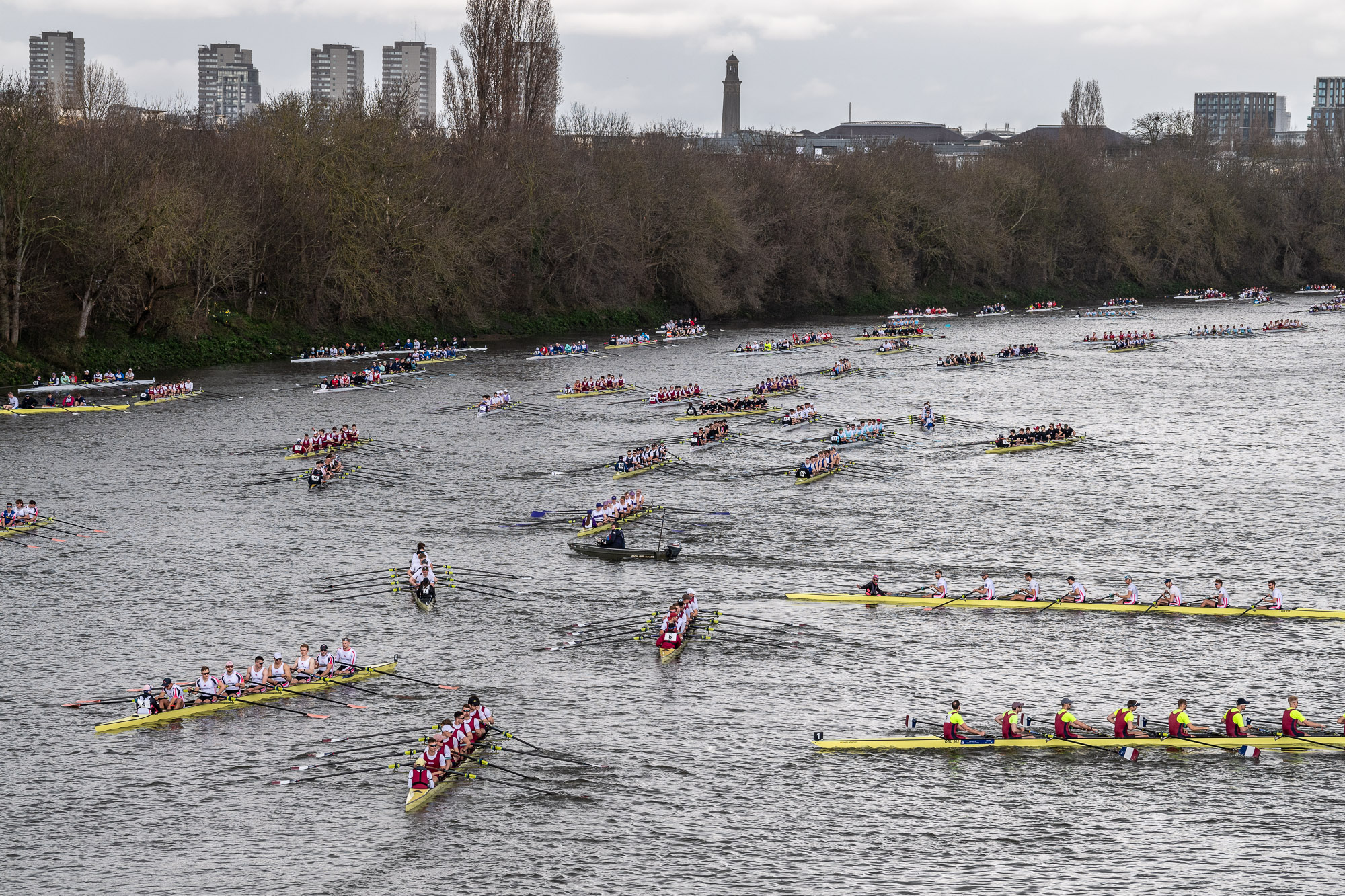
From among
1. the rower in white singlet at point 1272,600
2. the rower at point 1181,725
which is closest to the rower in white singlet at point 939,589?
the rower in white singlet at point 1272,600

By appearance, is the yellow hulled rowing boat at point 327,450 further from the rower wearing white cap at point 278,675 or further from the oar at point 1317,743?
the oar at point 1317,743

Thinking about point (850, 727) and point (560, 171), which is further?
point (560, 171)

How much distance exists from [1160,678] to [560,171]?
233 feet

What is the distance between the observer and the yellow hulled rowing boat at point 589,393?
229 feet

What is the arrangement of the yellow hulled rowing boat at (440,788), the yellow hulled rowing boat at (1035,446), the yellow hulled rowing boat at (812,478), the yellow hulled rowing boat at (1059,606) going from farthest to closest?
1. the yellow hulled rowing boat at (1035,446)
2. the yellow hulled rowing boat at (812,478)
3. the yellow hulled rowing boat at (1059,606)
4. the yellow hulled rowing boat at (440,788)

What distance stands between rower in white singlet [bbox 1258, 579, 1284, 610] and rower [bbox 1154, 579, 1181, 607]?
6.64 feet

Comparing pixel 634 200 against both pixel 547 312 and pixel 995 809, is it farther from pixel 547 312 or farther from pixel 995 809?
pixel 995 809

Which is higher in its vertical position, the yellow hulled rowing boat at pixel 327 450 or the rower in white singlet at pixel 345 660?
the yellow hulled rowing boat at pixel 327 450

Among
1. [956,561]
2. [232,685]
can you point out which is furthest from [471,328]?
[232,685]

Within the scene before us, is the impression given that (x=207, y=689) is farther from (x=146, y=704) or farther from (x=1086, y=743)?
(x=1086, y=743)

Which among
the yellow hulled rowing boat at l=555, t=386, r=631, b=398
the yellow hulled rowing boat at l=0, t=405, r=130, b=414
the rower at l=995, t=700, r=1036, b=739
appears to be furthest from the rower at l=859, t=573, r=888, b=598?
the yellow hulled rowing boat at l=0, t=405, r=130, b=414

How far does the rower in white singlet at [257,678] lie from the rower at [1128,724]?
17.1 m

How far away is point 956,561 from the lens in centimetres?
3994

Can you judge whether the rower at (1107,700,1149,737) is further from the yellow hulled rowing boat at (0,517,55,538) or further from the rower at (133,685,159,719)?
the yellow hulled rowing boat at (0,517,55,538)
